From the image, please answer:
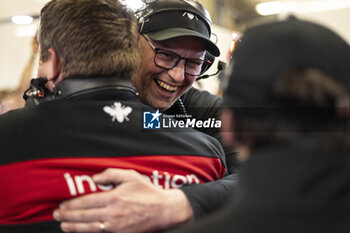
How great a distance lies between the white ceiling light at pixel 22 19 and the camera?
4793mm

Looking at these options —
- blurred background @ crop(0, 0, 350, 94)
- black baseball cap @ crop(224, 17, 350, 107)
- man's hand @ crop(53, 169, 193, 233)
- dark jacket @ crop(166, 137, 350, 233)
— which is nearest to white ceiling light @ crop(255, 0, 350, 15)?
blurred background @ crop(0, 0, 350, 94)

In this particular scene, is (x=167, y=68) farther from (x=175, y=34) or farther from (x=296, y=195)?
(x=296, y=195)

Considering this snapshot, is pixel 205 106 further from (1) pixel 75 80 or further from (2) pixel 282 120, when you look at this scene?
(2) pixel 282 120

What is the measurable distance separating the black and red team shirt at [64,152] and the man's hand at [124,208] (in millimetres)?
26

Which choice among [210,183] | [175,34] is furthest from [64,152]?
[175,34]

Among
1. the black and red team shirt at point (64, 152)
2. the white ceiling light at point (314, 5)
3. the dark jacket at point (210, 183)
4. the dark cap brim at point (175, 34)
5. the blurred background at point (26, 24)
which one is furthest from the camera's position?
the white ceiling light at point (314, 5)

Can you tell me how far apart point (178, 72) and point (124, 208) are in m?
0.80

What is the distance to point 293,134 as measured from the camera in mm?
680

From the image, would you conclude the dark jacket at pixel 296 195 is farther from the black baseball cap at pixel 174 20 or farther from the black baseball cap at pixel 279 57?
the black baseball cap at pixel 174 20

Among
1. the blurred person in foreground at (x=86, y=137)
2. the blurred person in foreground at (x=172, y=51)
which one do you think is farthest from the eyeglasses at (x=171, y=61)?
the blurred person in foreground at (x=86, y=137)

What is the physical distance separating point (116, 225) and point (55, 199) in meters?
0.16

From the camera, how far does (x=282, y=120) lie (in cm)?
69

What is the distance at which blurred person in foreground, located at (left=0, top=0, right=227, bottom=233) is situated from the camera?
1.04m

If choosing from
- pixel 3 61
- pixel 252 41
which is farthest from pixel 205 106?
pixel 3 61
